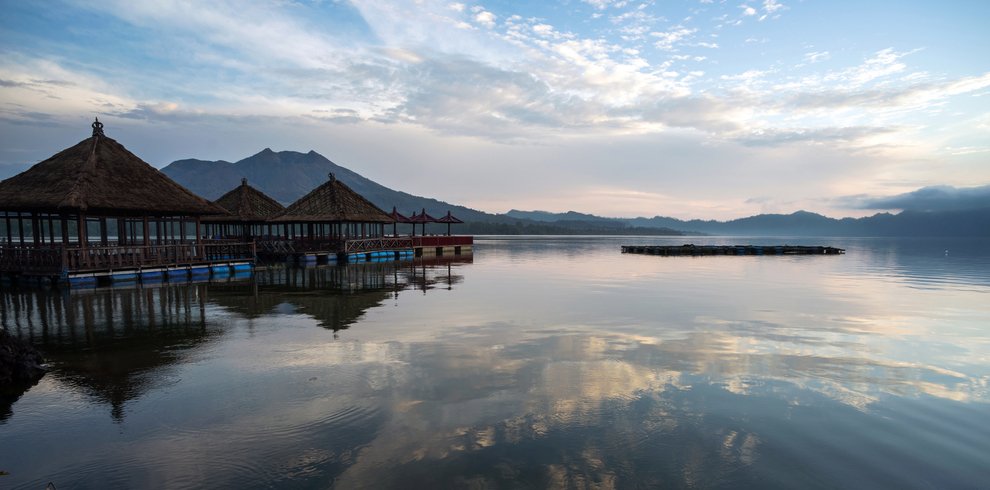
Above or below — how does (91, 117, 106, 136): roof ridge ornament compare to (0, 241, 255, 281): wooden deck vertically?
above

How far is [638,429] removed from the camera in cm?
684

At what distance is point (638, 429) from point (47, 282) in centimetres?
2738

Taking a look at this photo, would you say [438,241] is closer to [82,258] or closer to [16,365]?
[82,258]

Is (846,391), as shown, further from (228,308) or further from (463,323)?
(228,308)

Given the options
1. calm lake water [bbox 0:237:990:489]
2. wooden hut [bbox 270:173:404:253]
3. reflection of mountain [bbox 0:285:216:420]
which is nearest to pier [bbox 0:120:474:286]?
reflection of mountain [bbox 0:285:216:420]

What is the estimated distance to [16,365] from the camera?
29.1 ft

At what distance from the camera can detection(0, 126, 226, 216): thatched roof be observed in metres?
22.4

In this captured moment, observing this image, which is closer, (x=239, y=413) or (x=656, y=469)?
(x=656, y=469)

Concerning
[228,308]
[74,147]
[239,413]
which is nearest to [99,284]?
[74,147]

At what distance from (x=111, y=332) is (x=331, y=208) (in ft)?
87.7

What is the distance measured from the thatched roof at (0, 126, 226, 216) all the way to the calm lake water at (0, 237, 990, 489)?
729 cm

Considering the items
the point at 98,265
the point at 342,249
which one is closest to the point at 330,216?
the point at 342,249

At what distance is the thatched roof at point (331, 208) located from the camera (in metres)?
38.2

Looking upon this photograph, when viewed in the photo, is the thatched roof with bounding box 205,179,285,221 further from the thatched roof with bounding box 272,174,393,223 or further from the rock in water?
the rock in water
